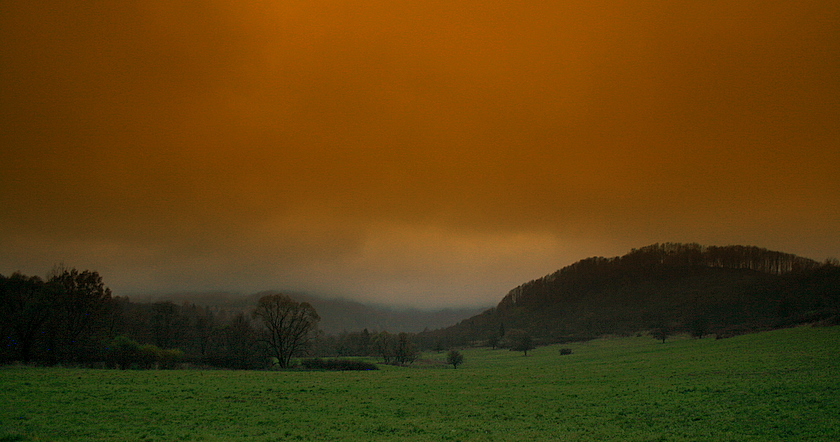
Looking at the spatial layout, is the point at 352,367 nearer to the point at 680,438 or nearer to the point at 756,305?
the point at 680,438

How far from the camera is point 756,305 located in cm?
15575

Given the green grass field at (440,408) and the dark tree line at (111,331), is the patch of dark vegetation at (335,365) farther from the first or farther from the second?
the green grass field at (440,408)

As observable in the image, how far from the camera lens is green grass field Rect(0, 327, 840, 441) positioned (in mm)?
20609

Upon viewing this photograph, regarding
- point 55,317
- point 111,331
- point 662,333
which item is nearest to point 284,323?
point 111,331

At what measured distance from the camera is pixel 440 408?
99.6 feet

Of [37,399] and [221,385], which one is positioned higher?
[37,399]

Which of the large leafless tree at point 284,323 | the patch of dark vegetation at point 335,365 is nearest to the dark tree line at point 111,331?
the large leafless tree at point 284,323

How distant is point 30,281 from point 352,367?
62350mm

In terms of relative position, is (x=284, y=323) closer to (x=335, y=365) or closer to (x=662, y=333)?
(x=335, y=365)

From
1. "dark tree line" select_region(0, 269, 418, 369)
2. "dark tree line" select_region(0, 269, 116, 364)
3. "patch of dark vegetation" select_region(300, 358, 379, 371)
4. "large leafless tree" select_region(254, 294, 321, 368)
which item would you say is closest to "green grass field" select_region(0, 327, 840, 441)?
"dark tree line" select_region(0, 269, 418, 369)

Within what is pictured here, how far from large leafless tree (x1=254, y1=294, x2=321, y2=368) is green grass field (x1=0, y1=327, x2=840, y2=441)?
38741 mm

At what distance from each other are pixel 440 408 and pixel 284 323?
201 feet

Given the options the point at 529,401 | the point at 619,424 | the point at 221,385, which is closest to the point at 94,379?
the point at 221,385

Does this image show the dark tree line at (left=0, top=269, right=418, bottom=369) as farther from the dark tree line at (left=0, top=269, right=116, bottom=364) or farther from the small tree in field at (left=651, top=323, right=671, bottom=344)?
the small tree in field at (left=651, top=323, right=671, bottom=344)
